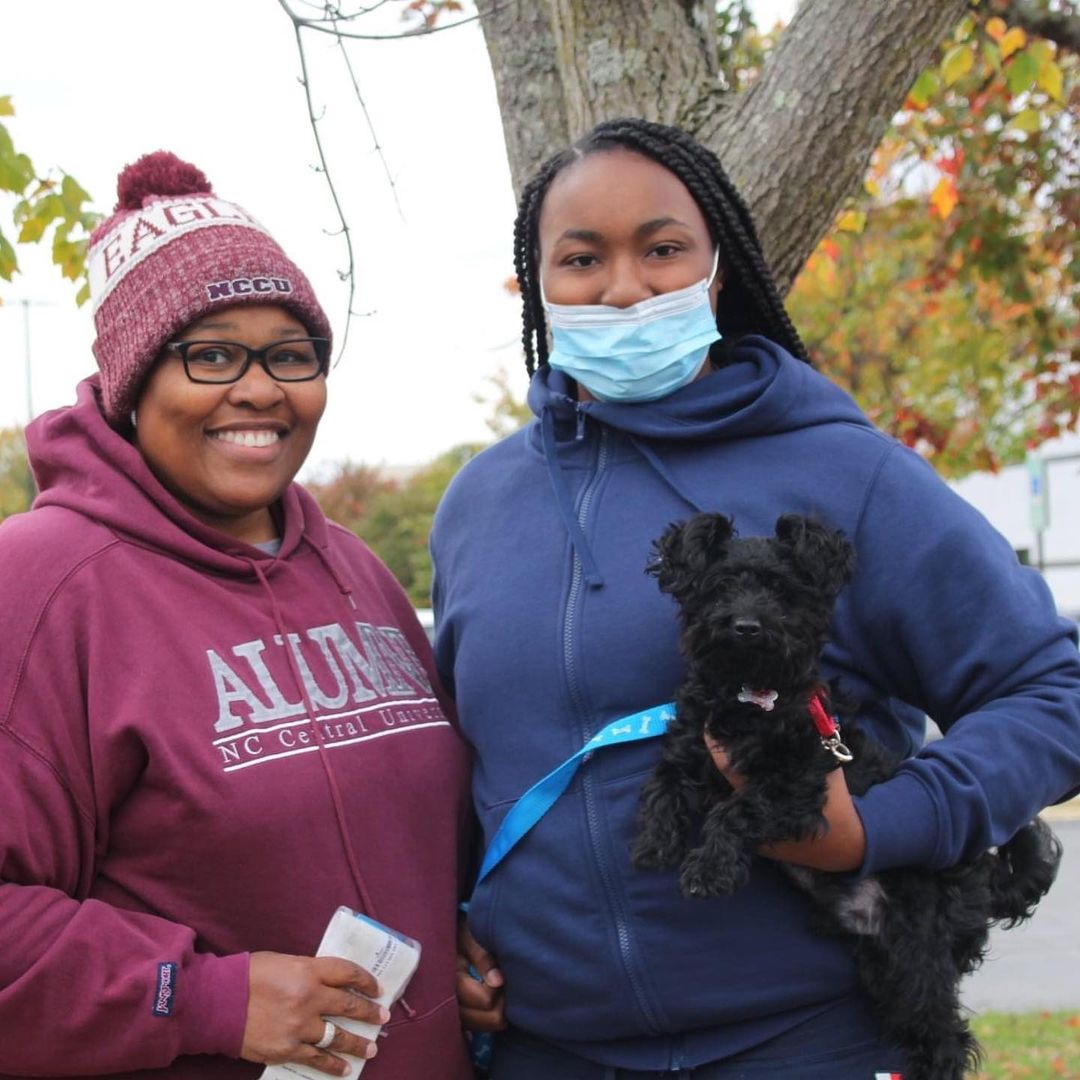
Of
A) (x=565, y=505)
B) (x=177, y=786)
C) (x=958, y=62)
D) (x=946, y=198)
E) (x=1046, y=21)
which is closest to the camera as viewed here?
(x=177, y=786)

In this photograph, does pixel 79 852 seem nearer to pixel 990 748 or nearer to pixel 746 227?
pixel 990 748

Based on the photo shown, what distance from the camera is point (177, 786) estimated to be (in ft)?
8.32

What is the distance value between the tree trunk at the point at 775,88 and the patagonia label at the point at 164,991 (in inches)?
105

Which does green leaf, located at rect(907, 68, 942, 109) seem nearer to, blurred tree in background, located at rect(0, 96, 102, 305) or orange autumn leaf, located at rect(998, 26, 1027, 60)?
orange autumn leaf, located at rect(998, 26, 1027, 60)

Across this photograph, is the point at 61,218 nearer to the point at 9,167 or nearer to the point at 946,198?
the point at 9,167

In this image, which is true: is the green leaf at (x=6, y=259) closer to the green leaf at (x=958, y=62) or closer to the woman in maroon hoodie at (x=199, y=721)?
the woman in maroon hoodie at (x=199, y=721)

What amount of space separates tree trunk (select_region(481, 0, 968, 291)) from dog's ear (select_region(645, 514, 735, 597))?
170 centimetres

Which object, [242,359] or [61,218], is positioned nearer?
[242,359]

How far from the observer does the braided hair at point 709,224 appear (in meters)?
2.91

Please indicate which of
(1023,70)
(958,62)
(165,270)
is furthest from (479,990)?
(958,62)

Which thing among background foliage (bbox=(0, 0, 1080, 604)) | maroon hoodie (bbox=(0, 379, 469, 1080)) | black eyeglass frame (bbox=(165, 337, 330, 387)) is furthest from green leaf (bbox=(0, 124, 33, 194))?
black eyeglass frame (bbox=(165, 337, 330, 387))

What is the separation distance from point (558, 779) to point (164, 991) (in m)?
0.87

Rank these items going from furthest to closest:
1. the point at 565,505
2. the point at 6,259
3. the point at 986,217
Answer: the point at 986,217
the point at 6,259
the point at 565,505

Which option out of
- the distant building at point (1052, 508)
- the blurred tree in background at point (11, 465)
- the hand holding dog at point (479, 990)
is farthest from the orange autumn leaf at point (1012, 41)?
the blurred tree in background at point (11, 465)
